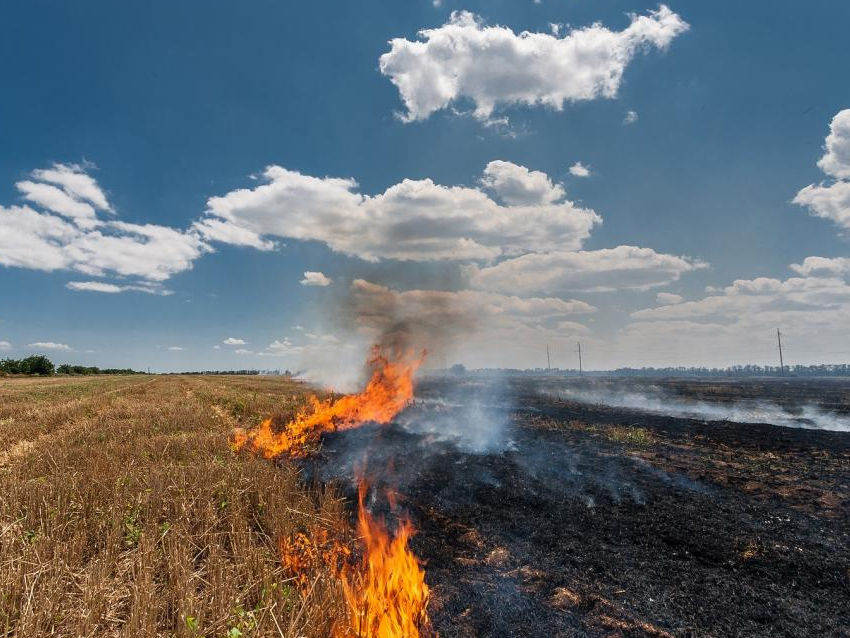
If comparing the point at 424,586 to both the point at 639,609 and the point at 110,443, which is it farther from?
the point at 110,443

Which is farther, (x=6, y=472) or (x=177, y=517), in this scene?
(x=6, y=472)

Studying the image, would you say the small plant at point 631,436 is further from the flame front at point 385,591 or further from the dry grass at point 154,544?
the dry grass at point 154,544

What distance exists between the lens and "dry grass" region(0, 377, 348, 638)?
4.50m

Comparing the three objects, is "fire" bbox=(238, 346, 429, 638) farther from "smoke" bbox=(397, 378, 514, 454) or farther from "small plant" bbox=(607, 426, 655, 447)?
"small plant" bbox=(607, 426, 655, 447)

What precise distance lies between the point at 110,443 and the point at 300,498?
745cm

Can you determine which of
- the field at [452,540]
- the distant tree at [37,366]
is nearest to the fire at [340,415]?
the field at [452,540]

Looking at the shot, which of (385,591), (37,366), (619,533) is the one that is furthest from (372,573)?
(37,366)

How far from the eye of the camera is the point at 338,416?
20.0 metres

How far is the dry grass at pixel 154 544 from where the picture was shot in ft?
14.8

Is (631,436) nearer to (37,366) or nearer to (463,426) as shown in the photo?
(463,426)

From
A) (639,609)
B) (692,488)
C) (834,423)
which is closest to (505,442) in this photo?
(692,488)

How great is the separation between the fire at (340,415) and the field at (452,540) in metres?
1.11

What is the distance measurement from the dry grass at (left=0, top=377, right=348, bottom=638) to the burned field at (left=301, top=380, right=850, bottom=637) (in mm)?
2055

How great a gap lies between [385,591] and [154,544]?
3175 mm
